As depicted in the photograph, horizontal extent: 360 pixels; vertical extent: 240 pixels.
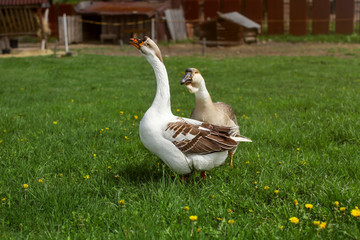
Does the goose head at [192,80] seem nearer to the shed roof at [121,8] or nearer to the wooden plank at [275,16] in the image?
the shed roof at [121,8]

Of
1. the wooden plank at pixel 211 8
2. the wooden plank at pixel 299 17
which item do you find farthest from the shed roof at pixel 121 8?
the wooden plank at pixel 299 17

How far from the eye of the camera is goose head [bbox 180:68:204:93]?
388 cm

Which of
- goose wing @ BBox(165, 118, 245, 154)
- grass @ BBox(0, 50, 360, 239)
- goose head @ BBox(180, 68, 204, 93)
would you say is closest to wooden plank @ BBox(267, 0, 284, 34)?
grass @ BBox(0, 50, 360, 239)

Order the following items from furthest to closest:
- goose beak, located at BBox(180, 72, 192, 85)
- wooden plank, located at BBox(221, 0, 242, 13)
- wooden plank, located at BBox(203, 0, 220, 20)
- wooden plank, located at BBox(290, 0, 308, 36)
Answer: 1. wooden plank, located at BBox(203, 0, 220, 20)
2. wooden plank, located at BBox(221, 0, 242, 13)
3. wooden plank, located at BBox(290, 0, 308, 36)
4. goose beak, located at BBox(180, 72, 192, 85)

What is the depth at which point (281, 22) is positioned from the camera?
27266mm

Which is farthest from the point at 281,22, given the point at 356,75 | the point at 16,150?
the point at 16,150

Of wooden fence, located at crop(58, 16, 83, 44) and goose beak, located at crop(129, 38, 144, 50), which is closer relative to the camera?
goose beak, located at crop(129, 38, 144, 50)

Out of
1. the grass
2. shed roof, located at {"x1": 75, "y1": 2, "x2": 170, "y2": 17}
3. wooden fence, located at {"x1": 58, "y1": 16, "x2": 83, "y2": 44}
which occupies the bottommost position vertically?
the grass

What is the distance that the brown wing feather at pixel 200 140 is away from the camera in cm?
352

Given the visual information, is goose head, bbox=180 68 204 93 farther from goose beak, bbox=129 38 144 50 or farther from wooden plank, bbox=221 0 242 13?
wooden plank, bbox=221 0 242 13

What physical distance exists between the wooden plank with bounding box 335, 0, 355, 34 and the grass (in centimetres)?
1921

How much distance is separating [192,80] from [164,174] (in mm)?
1078

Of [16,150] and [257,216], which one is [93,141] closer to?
[16,150]

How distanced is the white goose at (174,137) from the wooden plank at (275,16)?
84.1ft
